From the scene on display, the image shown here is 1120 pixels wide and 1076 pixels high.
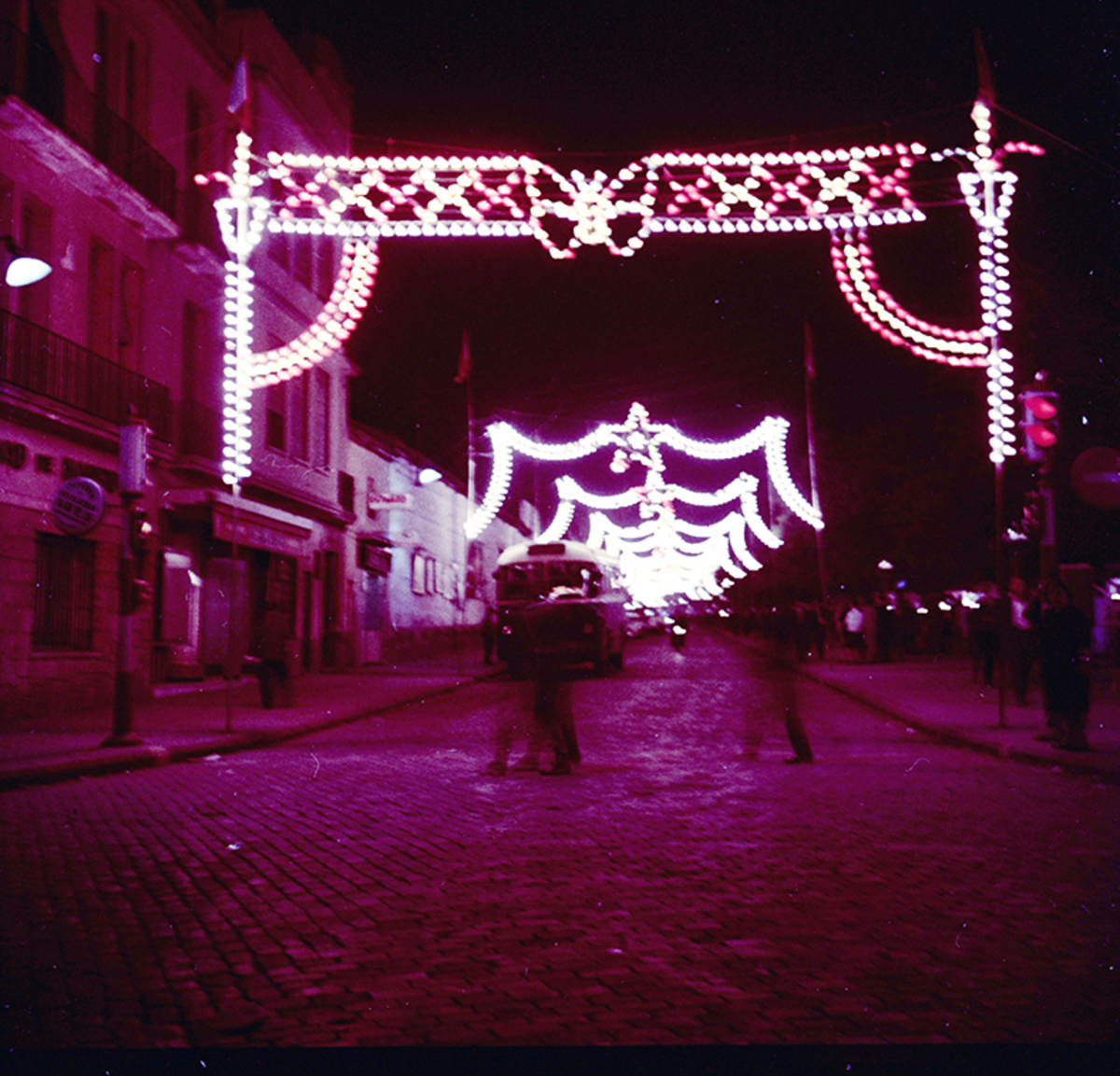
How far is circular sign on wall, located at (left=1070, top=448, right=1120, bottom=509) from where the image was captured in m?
10.7

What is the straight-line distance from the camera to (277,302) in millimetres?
27469

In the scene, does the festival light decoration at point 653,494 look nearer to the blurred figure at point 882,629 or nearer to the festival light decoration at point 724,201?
the blurred figure at point 882,629

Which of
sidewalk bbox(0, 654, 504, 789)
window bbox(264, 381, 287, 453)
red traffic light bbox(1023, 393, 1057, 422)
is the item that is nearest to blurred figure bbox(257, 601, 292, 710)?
sidewalk bbox(0, 654, 504, 789)

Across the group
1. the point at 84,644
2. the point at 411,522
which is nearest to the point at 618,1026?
the point at 84,644

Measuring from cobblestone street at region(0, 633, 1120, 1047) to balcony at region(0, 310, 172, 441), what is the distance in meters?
7.89

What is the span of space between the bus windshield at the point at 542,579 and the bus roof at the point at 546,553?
0.11 m

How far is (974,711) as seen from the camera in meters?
17.1

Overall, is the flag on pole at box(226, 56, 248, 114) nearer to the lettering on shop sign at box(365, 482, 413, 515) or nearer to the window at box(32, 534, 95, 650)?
the window at box(32, 534, 95, 650)

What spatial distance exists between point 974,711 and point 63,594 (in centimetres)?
1368

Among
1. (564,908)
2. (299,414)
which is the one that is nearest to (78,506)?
(564,908)

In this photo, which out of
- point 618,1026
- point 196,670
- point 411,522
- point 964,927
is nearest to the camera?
point 618,1026

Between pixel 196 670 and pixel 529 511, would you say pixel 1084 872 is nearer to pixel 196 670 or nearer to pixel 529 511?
pixel 196 670

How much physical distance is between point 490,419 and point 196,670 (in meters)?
20.5

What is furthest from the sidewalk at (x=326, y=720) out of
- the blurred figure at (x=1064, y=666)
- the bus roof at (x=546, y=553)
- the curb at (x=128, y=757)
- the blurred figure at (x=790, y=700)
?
the bus roof at (x=546, y=553)
